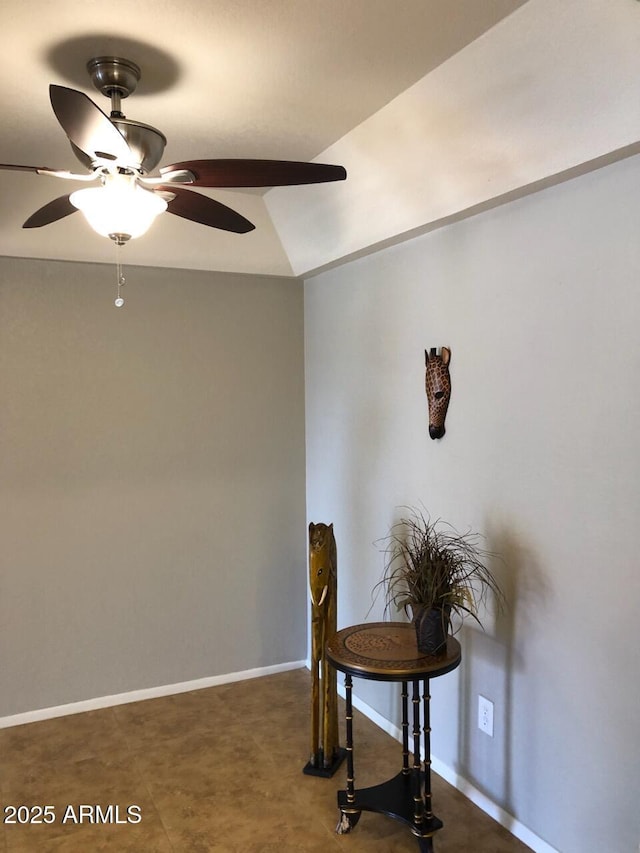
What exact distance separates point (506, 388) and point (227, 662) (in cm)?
215

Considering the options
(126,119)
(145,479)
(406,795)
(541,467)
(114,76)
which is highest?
(114,76)

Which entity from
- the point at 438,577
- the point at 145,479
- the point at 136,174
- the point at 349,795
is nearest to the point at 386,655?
the point at 438,577

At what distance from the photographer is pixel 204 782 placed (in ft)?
8.89

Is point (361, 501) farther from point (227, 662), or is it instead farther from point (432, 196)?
point (432, 196)

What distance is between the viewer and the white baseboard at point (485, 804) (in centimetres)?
227

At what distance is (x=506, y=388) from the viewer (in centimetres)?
237

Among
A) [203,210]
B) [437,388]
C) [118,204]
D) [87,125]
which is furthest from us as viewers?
[437,388]

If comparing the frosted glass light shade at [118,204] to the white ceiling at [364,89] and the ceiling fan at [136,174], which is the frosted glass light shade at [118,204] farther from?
the white ceiling at [364,89]

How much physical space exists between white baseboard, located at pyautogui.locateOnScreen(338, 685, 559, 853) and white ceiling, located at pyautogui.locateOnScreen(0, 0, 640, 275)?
2031 millimetres

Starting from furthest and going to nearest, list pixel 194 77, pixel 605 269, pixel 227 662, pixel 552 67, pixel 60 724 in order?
1. pixel 227 662
2. pixel 60 724
3. pixel 194 77
4. pixel 605 269
5. pixel 552 67

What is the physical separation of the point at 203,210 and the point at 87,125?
0.59 meters

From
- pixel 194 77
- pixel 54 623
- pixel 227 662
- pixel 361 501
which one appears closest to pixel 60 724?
pixel 54 623

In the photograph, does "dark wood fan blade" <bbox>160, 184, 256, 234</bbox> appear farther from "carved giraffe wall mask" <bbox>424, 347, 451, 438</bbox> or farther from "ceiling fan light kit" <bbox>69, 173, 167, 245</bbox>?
"carved giraffe wall mask" <bbox>424, 347, 451, 438</bbox>

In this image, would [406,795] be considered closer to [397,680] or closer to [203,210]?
[397,680]
